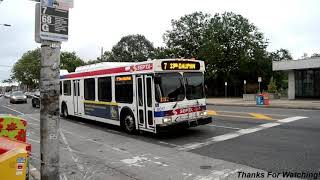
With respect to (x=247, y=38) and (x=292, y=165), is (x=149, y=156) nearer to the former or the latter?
(x=292, y=165)

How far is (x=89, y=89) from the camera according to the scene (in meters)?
16.1

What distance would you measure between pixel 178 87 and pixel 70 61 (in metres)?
79.0

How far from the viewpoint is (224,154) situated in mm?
8867

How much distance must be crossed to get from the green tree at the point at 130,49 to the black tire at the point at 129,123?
75814 millimetres

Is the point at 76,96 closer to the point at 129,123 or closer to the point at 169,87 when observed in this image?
the point at 129,123

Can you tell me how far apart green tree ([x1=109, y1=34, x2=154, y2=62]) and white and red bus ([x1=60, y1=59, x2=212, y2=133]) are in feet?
246

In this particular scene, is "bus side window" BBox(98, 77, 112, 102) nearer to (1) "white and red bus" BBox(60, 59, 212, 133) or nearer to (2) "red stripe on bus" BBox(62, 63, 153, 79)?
(1) "white and red bus" BBox(60, 59, 212, 133)

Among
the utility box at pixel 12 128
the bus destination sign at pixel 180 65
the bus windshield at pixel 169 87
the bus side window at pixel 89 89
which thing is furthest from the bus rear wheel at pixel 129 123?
the utility box at pixel 12 128

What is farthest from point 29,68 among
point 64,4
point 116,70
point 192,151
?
point 64,4

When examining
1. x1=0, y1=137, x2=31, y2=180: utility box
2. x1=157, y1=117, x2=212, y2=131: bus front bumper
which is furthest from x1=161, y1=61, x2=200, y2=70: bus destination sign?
x1=0, y1=137, x2=31, y2=180: utility box

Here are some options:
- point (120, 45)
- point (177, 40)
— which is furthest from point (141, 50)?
point (177, 40)

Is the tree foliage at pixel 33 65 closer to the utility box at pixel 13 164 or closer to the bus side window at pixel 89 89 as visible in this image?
the bus side window at pixel 89 89

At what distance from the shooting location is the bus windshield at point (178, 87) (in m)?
11.3

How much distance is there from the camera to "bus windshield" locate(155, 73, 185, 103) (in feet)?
37.0
